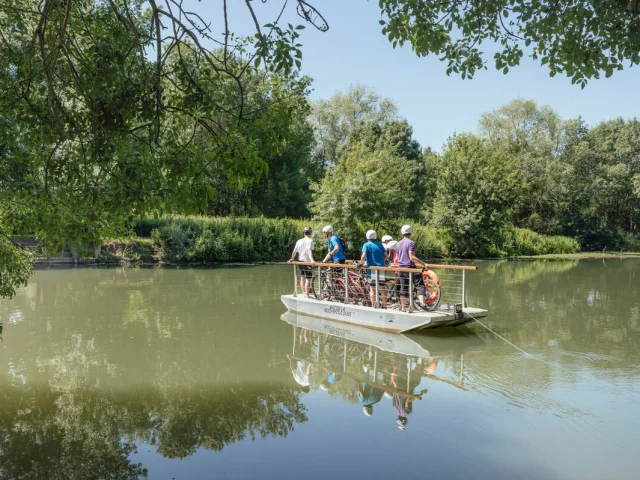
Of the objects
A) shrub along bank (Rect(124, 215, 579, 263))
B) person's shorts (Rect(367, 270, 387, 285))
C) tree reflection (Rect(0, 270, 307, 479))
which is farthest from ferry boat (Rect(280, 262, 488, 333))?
shrub along bank (Rect(124, 215, 579, 263))

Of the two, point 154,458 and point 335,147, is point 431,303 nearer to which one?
point 154,458

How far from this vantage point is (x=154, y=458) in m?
5.72

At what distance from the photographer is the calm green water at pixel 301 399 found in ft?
18.4

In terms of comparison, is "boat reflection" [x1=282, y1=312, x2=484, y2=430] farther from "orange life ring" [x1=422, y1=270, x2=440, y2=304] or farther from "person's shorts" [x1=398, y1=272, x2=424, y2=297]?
"person's shorts" [x1=398, y1=272, x2=424, y2=297]

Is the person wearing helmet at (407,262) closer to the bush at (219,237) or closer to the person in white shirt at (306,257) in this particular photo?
the person in white shirt at (306,257)

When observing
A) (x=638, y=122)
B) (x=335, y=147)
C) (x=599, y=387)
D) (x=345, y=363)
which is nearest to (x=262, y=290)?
(x=345, y=363)

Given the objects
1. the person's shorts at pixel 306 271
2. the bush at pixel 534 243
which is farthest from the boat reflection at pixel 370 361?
the bush at pixel 534 243

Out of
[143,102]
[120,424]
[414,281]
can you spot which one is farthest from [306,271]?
[143,102]

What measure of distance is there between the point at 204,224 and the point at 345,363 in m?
22.5

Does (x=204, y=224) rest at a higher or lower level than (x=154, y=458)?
higher

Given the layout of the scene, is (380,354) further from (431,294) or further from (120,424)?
(120,424)

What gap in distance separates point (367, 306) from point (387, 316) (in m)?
1.08

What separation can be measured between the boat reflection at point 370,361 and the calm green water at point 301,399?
50 millimetres

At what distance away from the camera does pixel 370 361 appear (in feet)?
31.7
